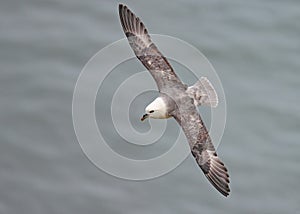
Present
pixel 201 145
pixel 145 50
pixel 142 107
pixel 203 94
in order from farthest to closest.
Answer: pixel 142 107
pixel 145 50
pixel 203 94
pixel 201 145

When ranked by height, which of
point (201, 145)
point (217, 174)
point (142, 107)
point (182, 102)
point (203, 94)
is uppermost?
point (142, 107)

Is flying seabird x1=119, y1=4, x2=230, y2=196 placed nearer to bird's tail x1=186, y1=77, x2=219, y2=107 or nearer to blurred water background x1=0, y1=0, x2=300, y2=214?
bird's tail x1=186, y1=77, x2=219, y2=107

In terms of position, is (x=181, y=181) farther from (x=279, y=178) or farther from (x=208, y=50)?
(x=208, y=50)

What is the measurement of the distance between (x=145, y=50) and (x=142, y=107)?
3.41 metres

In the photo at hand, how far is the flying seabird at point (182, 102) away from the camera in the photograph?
46.3 feet

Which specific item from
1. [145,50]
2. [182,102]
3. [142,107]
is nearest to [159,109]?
[182,102]

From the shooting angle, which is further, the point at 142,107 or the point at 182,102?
the point at 142,107

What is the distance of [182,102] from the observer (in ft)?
47.4

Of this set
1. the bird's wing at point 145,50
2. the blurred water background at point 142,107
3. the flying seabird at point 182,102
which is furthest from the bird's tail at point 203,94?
the blurred water background at point 142,107

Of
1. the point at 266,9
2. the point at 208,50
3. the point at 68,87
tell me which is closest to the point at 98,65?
the point at 68,87

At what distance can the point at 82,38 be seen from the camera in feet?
66.1

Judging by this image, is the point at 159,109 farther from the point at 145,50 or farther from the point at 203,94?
the point at 145,50

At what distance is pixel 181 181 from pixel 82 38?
156 inches

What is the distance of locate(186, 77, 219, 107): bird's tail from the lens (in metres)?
14.9
